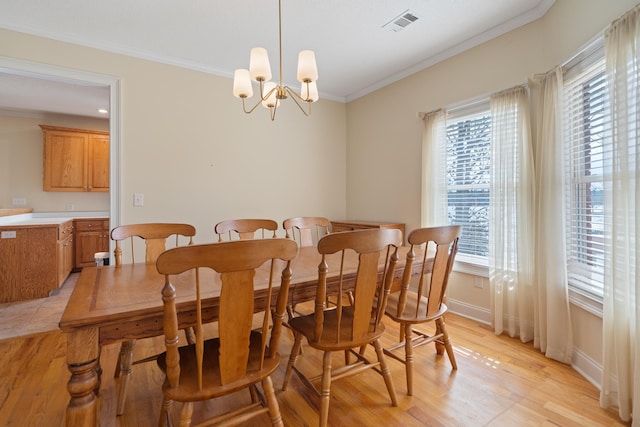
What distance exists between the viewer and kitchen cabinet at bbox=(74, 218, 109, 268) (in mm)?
4699

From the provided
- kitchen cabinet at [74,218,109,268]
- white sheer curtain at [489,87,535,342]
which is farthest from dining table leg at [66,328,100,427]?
kitchen cabinet at [74,218,109,268]

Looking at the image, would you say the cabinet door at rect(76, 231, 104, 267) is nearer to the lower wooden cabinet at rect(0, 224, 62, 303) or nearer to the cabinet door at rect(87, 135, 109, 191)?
the cabinet door at rect(87, 135, 109, 191)

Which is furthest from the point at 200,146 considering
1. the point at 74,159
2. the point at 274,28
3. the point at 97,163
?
the point at 74,159

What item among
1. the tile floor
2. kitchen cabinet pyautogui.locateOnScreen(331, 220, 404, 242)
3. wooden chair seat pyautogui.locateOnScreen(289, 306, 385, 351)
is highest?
kitchen cabinet pyautogui.locateOnScreen(331, 220, 404, 242)

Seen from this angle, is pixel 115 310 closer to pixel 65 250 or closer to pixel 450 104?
pixel 450 104

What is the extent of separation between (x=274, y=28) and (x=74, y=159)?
4.44 m

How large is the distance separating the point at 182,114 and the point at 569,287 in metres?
3.77

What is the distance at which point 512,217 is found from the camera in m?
2.48

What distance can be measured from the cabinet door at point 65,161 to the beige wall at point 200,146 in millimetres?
2843

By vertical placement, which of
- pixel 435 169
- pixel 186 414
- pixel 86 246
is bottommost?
pixel 186 414

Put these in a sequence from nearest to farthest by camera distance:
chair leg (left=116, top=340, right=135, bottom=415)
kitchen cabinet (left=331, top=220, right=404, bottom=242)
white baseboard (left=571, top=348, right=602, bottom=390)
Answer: chair leg (left=116, top=340, right=135, bottom=415) < white baseboard (left=571, top=348, right=602, bottom=390) < kitchen cabinet (left=331, top=220, right=404, bottom=242)

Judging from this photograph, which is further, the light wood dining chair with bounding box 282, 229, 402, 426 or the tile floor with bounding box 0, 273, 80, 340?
the tile floor with bounding box 0, 273, 80, 340

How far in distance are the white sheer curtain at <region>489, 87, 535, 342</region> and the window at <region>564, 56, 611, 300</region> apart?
26 cm

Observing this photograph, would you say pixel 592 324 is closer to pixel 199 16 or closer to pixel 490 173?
pixel 490 173
